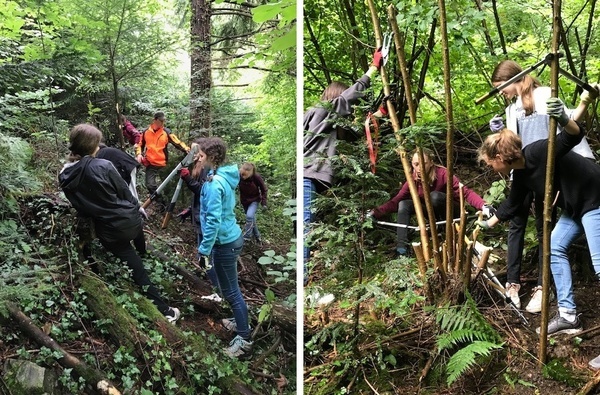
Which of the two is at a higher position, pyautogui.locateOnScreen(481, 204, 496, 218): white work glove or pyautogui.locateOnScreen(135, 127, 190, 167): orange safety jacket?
pyautogui.locateOnScreen(135, 127, 190, 167): orange safety jacket

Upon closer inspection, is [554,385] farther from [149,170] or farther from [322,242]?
[149,170]

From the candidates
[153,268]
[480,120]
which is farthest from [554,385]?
[480,120]

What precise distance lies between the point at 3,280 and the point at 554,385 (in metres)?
1.57

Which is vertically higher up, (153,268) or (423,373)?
(153,268)

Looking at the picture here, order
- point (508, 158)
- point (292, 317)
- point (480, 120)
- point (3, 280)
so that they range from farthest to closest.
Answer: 1. point (480, 120)
2. point (508, 158)
3. point (292, 317)
4. point (3, 280)

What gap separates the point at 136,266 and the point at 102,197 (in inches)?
10.1

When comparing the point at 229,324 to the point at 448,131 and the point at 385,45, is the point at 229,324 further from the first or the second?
the point at 385,45

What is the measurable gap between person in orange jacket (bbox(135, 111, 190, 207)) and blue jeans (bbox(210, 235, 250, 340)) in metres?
0.30

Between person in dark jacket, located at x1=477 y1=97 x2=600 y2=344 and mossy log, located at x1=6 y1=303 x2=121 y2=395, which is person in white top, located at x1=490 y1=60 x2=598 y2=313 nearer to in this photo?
person in dark jacket, located at x1=477 y1=97 x2=600 y2=344

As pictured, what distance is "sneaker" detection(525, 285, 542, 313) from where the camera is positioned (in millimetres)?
1658

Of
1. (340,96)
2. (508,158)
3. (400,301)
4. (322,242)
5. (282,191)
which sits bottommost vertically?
(400,301)

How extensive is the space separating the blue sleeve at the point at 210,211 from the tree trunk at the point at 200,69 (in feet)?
0.98

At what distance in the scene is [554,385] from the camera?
4.38 ft

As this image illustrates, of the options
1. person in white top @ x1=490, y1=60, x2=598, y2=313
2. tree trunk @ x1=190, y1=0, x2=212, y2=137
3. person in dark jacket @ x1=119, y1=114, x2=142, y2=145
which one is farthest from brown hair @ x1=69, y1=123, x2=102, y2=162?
person in white top @ x1=490, y1=60, x2=598, y2=313
